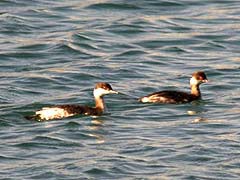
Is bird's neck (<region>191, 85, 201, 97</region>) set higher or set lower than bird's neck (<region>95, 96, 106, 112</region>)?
lower

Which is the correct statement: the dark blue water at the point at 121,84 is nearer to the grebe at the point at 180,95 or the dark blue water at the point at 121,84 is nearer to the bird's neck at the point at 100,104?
the grebe at the point at 180,95

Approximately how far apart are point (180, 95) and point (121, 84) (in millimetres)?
2003

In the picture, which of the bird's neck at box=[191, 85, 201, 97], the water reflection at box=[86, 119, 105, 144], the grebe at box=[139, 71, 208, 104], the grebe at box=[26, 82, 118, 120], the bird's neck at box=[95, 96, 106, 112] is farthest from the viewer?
the bird's neck at box=[191, 85, 201, 97]

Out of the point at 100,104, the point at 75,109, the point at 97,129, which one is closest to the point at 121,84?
the point at 100,104

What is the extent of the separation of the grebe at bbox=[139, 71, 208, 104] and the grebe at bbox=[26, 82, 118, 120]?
0.85 meters

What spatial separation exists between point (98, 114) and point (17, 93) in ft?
7.39

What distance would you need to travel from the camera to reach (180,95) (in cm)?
2327

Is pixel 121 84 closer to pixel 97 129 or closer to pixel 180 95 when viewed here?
pixel 180 95

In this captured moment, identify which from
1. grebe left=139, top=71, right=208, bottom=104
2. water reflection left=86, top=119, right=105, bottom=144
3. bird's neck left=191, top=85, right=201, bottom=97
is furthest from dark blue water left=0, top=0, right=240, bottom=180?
bird's neck left=191, top=85, right=201, bottom=97

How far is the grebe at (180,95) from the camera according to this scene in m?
23.0

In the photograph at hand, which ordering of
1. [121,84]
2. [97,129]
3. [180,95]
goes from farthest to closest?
[121,84] → [180,95] → [97,129]

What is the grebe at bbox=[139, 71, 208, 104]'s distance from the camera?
23.0m

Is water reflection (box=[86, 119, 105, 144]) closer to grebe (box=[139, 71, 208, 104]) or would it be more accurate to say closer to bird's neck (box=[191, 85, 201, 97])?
grebe (box=[139, 71, 208, 104])

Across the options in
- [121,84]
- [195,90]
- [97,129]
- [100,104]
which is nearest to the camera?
[97,129]
